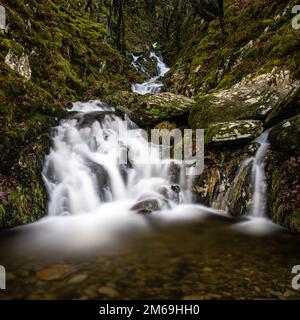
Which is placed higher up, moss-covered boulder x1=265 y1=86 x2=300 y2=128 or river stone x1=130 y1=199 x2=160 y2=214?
moss-covered boulder x1=265 y1=86 x2=300 y2=128

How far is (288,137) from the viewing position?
6.80m

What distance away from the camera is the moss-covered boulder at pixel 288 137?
261 inches

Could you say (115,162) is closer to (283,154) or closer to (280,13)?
(283,154)

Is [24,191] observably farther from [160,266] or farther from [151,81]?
[151,81]

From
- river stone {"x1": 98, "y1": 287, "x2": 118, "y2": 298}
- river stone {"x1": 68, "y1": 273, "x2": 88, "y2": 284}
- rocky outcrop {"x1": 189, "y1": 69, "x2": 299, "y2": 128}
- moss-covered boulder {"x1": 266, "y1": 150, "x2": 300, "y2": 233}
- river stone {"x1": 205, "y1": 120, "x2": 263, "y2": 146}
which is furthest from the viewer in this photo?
rocky outcrop {"x1": 189, "y1": 69, "x2": 299, "y2": 128}

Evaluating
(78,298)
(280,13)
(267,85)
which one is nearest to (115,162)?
(267,85)

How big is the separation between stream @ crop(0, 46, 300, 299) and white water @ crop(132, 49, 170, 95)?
27.9ft

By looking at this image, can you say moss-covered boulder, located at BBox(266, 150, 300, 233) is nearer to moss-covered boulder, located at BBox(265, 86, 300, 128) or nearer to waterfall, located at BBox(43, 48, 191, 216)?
moss-covered boulder, located at BBox(265, 86, 300, 128)

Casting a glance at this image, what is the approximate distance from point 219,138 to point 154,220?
2.79m

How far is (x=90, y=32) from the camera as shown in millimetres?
Result: 20297

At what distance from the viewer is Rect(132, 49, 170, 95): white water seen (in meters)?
19.0

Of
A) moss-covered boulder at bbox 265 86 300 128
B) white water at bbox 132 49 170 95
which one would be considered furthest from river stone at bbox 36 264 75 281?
white water at bbox 132 49 170 95

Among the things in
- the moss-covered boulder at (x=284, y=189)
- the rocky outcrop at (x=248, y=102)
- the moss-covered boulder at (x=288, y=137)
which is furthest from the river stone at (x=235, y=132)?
the moss-covered boulder at (x=284, y=189)

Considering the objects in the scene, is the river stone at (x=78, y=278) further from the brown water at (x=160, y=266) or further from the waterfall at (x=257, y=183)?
the waterfall at (x=257, y=183)
